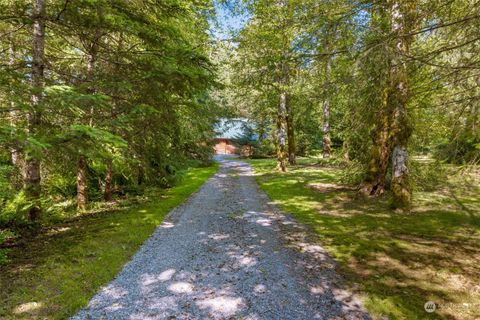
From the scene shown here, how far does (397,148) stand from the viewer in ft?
33.6

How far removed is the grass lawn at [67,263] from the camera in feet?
14.8

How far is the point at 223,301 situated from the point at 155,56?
21.4 ft

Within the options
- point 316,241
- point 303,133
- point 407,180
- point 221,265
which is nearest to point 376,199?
point 407,180

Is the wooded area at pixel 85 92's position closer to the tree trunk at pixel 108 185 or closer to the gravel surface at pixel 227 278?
the tree trunk at pixel 108 185

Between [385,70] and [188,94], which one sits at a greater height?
[188,94]

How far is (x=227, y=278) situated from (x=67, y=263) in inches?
126

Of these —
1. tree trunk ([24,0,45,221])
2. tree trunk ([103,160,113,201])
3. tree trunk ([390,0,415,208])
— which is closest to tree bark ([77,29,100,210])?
tree trunk ([103,160,113,201])

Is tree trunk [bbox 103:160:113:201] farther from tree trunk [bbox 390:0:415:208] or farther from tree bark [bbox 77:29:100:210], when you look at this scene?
tree trunk [bbox 390:0:415:208]

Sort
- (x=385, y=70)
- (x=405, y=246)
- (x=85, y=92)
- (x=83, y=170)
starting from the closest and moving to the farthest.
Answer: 1. (x=385, y=70)
2. (x=405, y=246)
3. (x=85, y=92)
4. (x=83, y=170)

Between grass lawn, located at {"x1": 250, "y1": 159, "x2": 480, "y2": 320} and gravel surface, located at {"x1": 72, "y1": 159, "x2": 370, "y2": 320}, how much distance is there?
1.91 ft

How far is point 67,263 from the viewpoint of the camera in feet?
19.4

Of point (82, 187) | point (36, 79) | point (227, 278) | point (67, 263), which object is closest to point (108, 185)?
point (82, 187)

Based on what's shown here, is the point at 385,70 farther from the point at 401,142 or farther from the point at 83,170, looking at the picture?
the point at 83,170

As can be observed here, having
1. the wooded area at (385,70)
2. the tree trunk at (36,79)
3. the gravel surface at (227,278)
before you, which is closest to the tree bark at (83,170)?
the tree trunk at (36,79)
